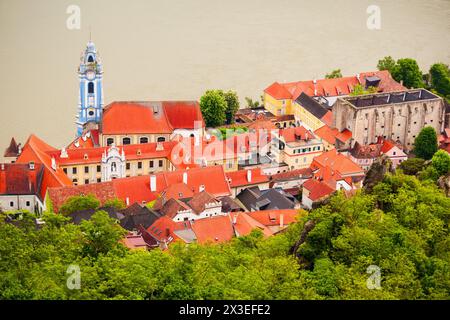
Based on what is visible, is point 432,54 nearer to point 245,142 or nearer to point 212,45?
point 212,45

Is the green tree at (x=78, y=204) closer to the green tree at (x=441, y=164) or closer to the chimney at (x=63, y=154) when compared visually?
the chimney at (x=63, y=154)

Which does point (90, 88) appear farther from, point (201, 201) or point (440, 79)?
point (440, 79)

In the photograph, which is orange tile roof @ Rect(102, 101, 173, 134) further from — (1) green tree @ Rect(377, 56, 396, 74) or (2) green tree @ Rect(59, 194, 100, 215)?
(1) green tree @ Rect(377, 56, 396, 74)

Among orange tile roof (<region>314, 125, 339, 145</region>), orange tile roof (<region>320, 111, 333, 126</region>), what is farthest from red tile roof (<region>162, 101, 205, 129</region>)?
orange tile roof (<region>320, 111, 333, 126</region>)

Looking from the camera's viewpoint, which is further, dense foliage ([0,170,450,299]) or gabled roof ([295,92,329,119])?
gabled roof ([295,92,329,119])

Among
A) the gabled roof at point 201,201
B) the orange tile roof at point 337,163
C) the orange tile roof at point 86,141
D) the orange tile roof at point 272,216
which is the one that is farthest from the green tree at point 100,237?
the orange tile roof at point 337,163

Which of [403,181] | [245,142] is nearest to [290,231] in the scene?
[403,181]
